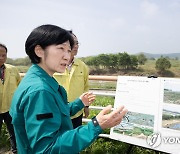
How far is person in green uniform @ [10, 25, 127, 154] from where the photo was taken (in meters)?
0.98

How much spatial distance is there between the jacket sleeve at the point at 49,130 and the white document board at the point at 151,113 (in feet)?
4.60

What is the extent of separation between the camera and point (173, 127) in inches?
85.2

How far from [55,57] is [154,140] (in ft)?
5.10

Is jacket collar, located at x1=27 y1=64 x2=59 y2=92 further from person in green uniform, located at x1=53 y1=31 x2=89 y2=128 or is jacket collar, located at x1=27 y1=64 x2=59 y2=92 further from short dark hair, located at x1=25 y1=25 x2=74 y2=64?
person in green uniform, located at x1=53 y1=31 x2=89 y2=128

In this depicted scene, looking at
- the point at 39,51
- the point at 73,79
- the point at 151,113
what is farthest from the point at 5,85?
the point at 39,51

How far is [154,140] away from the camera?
2.25 metres

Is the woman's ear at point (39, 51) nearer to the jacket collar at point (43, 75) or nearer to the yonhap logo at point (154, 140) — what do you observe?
the jacket collar at point (43, 75)

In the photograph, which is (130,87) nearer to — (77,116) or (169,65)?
(77,116)

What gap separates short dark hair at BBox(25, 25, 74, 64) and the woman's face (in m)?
0.02

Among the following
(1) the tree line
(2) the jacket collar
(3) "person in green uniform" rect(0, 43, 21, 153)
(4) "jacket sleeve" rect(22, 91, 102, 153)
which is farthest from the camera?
(1) the tree line

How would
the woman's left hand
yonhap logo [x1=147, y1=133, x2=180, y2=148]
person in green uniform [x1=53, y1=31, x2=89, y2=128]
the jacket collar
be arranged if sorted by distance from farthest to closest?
person in green uniform [x1=53, y1=31, x2=89, y2=128]
yonhap logo [x1=147, y1=133, x2=180, y2=148]
the woman's left hand
the jacket collar

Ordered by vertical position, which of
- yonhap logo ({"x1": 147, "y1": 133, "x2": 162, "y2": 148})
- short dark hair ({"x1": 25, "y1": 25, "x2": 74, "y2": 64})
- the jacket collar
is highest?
short dark hair ({"x1": 25, "y1": 25, "x2": 74, "y2": 64})

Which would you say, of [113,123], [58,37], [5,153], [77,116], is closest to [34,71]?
[58,37]

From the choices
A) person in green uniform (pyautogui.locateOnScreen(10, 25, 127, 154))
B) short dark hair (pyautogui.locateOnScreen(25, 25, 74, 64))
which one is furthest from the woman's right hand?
short dark hair (pyautogui.locateOnScreen(25, 25, 74, 64))
